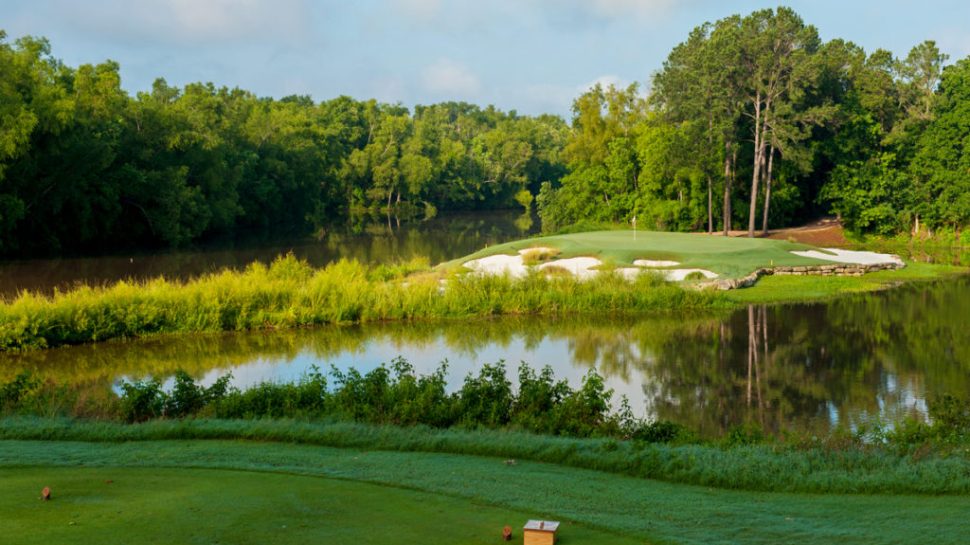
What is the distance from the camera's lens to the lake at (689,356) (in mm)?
15758

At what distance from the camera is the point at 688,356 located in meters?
19.9

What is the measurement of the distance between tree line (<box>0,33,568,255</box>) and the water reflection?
22.2 meters

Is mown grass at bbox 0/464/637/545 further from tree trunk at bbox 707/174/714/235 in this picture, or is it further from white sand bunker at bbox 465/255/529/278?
tree trunk at bbox 707/174/714/235

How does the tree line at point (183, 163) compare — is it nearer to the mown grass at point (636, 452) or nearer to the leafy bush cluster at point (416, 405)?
the leafy bush cluster at point (416, 405)

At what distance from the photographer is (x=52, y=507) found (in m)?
6.48

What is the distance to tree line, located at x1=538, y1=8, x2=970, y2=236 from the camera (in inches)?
1852

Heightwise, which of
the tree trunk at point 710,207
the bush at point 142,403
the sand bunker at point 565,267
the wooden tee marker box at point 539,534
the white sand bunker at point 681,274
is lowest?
the bush at point 142,403

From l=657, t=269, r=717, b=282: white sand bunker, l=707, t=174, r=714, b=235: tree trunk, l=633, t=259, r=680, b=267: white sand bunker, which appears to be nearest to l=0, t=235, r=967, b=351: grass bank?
l=633, t=259, r=680, b=267: white sand bunker

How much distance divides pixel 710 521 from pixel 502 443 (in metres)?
3.72

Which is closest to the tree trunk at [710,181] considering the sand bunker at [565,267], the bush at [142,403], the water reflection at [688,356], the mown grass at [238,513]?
the sand bunker at [565,267]

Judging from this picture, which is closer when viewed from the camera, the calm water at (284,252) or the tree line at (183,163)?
the calm water at (284,252)

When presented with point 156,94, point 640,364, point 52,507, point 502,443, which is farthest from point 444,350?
point 156,94

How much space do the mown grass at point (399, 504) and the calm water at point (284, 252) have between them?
24604 mm

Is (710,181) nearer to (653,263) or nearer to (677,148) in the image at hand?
(677,148)
